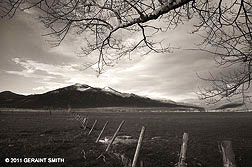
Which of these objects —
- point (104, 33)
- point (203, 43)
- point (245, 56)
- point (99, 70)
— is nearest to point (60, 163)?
point (99, 70)

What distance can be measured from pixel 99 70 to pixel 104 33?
1189 mm

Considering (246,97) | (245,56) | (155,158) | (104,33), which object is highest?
(104,33)

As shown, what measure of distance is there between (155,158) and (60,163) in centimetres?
492

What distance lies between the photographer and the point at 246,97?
16.2 feet

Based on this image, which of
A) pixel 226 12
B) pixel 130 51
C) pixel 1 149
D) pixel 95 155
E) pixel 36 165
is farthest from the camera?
pixel 1 149

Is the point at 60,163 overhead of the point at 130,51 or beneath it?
beneath

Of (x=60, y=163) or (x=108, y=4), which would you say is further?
(x=60, y=163)

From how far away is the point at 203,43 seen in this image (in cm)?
539

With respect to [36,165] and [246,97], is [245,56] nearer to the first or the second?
[246,97]

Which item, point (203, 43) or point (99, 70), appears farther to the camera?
point (99, 70)

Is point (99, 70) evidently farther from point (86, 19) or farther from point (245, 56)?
point (245, 56)

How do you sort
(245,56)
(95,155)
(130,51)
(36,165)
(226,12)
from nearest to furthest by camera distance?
(245,56), (226,12), (130,51), (36,165), (95,155)

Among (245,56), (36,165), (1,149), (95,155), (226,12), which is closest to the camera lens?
(245,56)

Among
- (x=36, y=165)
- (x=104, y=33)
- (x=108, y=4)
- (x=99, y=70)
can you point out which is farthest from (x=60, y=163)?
(x=108, y=4)
